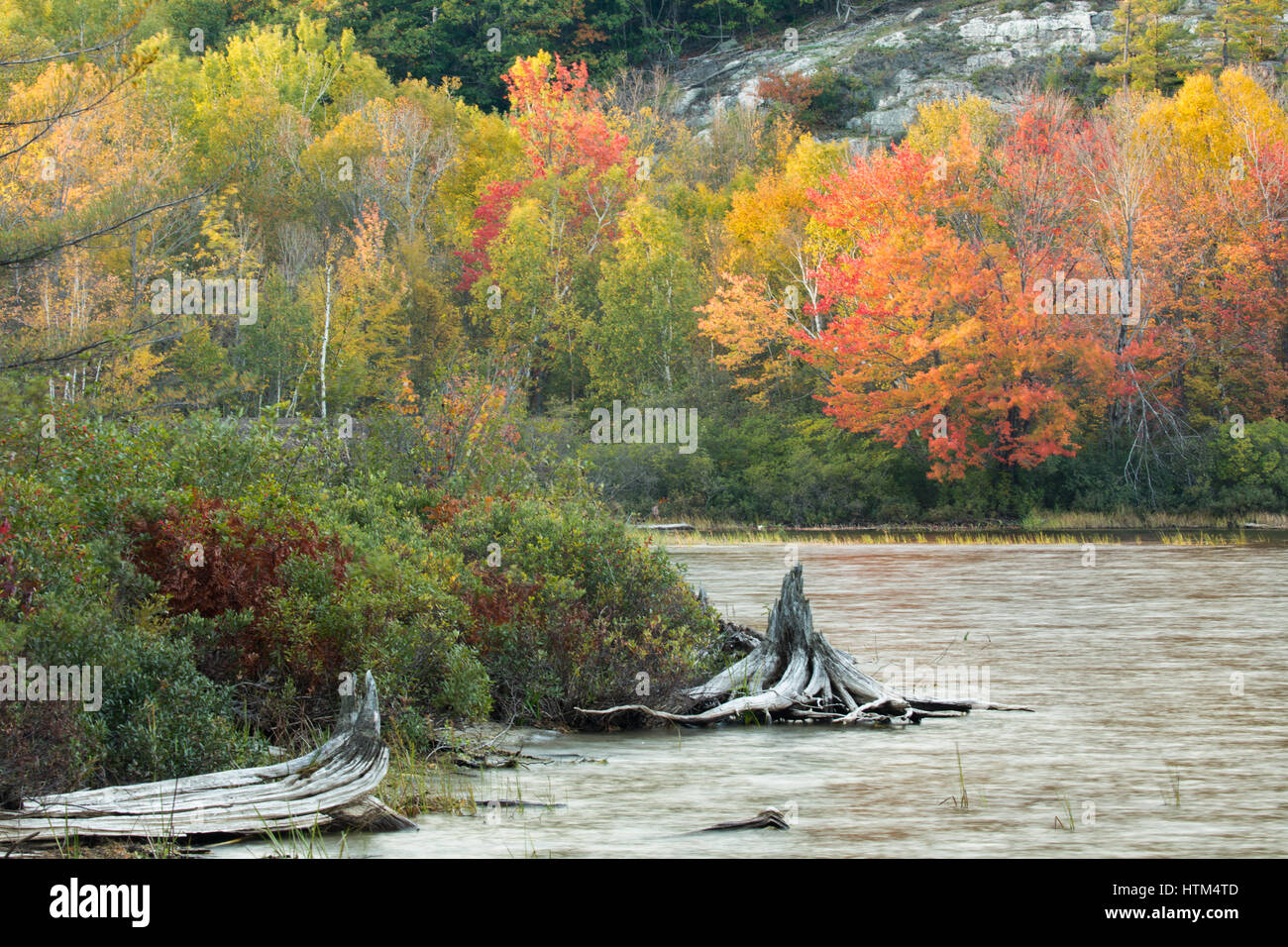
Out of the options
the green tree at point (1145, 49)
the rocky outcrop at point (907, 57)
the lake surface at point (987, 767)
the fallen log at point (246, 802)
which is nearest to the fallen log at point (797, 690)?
the lake surface at point (987, 767)

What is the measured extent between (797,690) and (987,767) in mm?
2782

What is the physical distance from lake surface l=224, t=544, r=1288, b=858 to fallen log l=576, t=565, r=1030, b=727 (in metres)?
0.26

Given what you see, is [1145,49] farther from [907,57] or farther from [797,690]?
[797,690]

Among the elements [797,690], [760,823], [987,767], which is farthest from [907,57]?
[760,823]

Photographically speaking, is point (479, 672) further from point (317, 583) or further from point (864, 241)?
point (864, 241)

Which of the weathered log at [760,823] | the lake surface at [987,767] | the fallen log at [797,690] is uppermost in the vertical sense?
the fallen log at [797,690]

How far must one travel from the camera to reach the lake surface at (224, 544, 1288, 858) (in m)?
10.0

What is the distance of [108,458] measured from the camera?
45.3 feet

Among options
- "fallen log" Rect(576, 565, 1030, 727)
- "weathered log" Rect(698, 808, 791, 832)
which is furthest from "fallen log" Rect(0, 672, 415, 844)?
"fallen log" Rect(576, 565, 1030, 727)

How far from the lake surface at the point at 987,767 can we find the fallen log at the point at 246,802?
291 millimetres

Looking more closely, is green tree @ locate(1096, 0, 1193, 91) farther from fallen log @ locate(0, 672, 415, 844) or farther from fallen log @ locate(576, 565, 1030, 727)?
fallen log @ locate(0, 672, 415, 844)

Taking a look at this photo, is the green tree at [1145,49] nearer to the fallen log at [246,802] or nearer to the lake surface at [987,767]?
the lake surface at [987,767]

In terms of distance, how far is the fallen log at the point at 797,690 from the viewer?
14703 mm

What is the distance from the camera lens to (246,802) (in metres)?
10.1
